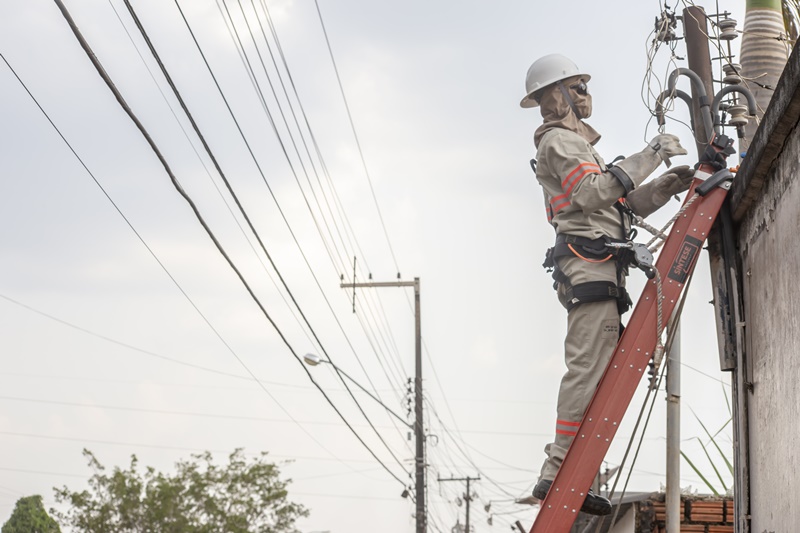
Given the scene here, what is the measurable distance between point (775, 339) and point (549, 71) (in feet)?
7.61

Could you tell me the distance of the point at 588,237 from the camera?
603cm

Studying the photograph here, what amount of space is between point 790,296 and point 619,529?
20.5 ft

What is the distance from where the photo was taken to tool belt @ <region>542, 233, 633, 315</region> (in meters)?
5.91

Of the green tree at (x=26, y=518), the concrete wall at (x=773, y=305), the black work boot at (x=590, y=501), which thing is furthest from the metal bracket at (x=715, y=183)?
the green tree at (x=26, y=518)

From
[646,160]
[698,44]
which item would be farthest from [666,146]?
[698,44]

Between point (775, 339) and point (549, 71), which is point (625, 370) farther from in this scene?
point (549, 71)

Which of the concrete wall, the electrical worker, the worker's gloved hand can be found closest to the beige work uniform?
the electrical worker

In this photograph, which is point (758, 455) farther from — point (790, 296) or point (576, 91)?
point (576, 91)

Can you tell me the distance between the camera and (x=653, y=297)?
589 centimetres

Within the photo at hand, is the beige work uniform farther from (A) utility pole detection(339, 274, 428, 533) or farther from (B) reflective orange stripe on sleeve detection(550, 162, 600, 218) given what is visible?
(A) utility pole detection(339, 274, 428, 533)

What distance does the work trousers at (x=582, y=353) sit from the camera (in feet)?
19.2

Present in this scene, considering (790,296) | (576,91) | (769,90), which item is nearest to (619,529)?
(769,90)

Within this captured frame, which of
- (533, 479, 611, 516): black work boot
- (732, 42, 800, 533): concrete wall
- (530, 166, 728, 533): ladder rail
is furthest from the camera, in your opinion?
(533, 479, 611, 516): black work boot

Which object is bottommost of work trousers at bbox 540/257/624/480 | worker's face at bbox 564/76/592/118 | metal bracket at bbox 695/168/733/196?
work trousers at bbox 540/257/624/480
